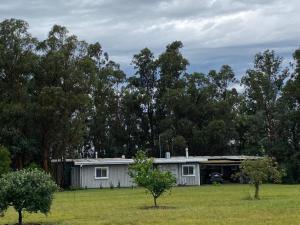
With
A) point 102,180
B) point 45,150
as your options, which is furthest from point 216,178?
point 45,150

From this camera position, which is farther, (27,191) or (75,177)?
(75,177)

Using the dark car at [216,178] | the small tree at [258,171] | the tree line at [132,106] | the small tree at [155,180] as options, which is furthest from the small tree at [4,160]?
the dark car at [216,178]

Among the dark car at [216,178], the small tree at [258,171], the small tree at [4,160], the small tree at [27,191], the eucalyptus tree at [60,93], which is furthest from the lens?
the dark car at [216,178]

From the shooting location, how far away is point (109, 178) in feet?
176

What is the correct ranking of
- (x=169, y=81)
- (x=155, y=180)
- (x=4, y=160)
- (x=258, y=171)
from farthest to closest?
(x=169, y=81)
(x=4, y=160)
(x=258, y=171)
(x=155, y=180)

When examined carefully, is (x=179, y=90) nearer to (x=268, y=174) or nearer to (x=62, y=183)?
(x=62, y=183)

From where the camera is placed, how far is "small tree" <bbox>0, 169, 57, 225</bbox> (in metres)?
17.9

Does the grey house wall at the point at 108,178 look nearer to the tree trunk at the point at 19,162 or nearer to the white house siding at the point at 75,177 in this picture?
the white house siding at the point at 75,177

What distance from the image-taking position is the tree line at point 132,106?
54031mm

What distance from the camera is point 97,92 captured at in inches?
2771

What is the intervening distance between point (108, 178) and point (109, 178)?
93mm

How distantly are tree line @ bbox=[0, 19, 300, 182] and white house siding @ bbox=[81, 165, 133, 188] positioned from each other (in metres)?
4.32

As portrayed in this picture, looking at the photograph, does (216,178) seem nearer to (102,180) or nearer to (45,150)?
(102,180)

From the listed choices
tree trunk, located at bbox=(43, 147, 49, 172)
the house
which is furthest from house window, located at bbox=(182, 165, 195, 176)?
tree trunk, located at bbox=(43, 147, 49, 172)
